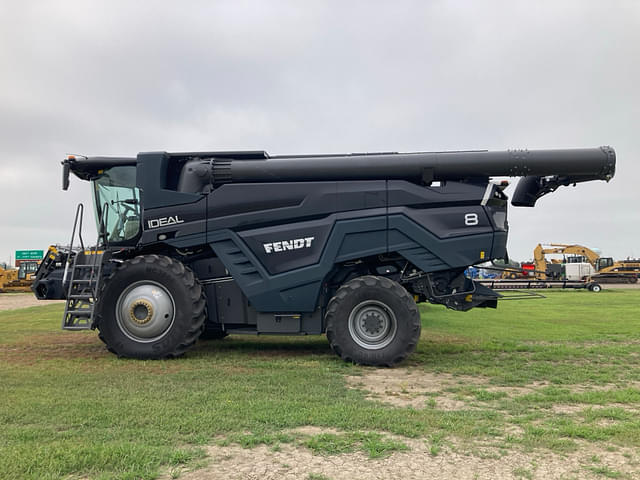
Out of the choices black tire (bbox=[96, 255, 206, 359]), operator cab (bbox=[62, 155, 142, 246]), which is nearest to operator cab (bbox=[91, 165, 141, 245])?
operator cab (bbox=[62, 155, 142, 246])

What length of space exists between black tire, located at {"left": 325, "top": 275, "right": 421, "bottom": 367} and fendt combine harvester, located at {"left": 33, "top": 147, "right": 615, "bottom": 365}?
0.02m

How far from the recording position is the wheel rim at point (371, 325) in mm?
7906

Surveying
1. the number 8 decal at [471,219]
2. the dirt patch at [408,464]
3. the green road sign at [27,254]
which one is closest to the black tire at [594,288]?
the number 8 decal at [471,219]

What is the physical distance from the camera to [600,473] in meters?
3.57

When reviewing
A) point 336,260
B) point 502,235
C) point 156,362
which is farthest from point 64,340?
point 502,235

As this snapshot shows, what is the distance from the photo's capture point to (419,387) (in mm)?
6340

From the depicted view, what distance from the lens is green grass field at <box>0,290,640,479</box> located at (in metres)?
3.97

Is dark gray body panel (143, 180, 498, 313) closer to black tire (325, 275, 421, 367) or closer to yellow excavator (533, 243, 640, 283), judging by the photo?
black tire (325, 275, 421, 367)

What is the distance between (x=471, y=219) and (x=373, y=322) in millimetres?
2368

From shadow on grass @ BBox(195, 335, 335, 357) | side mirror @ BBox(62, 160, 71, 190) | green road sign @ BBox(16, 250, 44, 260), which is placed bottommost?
shadow on grass @ BBox(195, 335, 335, 357)

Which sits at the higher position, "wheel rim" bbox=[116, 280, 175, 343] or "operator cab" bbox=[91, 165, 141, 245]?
"operator cab" bbox=[91, 165, 141, 245]

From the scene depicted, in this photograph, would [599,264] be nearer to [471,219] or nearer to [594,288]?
[594,288]

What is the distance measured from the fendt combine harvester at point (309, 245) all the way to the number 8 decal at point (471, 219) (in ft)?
0.05

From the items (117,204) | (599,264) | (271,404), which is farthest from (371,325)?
(599,264)
